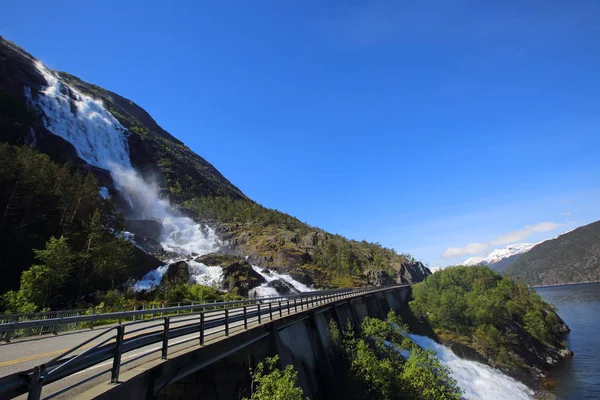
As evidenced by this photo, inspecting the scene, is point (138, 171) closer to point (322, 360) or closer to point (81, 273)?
point (81, 273)

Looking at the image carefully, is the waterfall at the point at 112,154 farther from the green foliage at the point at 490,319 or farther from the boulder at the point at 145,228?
the green foliage at the point at 490,319

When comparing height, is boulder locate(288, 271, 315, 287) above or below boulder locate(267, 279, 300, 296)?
above

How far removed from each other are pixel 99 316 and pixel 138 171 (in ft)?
446

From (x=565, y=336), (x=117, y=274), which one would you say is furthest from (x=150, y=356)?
(x=565, y=336)

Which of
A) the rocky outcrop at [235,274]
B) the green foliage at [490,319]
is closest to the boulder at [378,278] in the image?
the green foliage at [490,319]

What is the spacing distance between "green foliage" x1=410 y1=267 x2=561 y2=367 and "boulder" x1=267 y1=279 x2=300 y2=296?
27977 millimetres

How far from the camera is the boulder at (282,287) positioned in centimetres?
6569

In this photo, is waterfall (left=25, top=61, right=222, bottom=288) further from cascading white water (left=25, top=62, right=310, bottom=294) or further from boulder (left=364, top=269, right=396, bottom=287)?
boulder (left=364, top=269, right=396, bottom=287)

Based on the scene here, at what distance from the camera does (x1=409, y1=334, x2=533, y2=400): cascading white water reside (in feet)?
109

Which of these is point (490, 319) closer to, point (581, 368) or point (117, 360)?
point (581, 368)

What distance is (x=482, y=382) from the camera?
36188mm

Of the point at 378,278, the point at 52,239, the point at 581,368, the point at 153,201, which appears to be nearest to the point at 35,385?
the point at 52,239

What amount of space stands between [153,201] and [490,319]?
116158mm


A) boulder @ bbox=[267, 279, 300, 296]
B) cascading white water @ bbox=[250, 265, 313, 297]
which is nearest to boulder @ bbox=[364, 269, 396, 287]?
cascading white water @ bbox=[250, 265, 313, 297]
